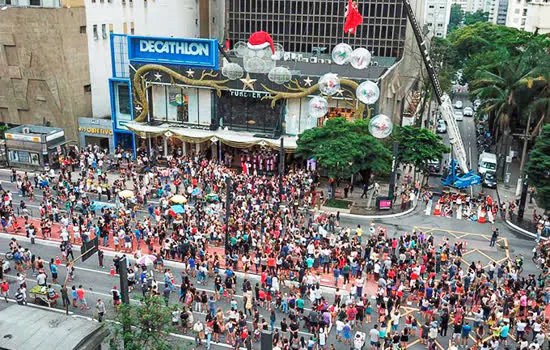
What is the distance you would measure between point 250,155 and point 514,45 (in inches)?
1581

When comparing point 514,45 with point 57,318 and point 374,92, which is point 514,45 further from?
point 57,318

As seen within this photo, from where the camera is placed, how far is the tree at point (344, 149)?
35.9 meters

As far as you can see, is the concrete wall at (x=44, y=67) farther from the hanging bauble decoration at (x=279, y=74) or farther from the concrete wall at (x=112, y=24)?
the hanging bauble decoration at (x=279, y=74)

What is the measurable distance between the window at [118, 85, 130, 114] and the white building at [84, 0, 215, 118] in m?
3.31

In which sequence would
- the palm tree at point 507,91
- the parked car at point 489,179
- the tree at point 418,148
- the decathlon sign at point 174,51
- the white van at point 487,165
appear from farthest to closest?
the palm tree at point 507,91, the white van at point 487,165, the decathlon sign at point 174,51, the parked car at point 489,179, the tree at point 418,148

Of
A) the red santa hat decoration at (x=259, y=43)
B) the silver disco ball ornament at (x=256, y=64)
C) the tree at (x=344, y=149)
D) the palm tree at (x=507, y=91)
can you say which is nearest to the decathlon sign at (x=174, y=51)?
the red santa hat decoration at (x=259, y=43)

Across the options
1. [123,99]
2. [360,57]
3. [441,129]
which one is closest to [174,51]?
[123,99]

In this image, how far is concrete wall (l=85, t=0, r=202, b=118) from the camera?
50.5m

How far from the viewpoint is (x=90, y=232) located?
3095 cm

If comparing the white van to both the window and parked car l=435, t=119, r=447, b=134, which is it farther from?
the window

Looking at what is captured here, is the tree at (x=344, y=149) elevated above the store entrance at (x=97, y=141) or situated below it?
above

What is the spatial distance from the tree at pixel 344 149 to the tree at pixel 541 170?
8.59 m

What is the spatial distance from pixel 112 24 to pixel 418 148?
31.5 meters

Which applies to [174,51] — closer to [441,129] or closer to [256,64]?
[256,64]
